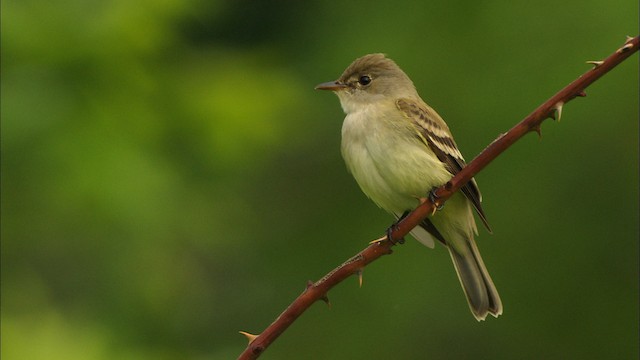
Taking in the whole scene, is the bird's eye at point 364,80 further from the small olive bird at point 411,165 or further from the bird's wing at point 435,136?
the bird's wing at point 435,136

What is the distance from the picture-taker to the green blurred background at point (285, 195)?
262 inches

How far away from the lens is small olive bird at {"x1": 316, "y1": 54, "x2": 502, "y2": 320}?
4.84 m

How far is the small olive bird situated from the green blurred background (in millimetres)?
1902

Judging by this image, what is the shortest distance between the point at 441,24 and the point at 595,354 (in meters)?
2.78

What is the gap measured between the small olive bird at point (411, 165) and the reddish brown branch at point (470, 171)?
1.78m

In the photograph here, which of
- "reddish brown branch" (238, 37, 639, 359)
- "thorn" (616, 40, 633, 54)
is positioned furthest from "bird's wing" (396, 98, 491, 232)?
"thorn" (616, 40, 633, 54)

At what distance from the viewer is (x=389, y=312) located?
24.8 ft

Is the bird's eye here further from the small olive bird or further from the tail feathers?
the tail feathers

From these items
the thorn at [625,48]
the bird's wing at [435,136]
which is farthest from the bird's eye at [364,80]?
the thorn at [625,48]

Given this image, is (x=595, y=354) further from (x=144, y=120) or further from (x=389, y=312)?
(x=144, y=120)

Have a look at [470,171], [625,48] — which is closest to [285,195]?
[470,171]

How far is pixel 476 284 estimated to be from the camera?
5.12m

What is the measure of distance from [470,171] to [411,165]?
7.04 ft

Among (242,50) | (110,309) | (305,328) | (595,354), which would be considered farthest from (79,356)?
(595,354)
